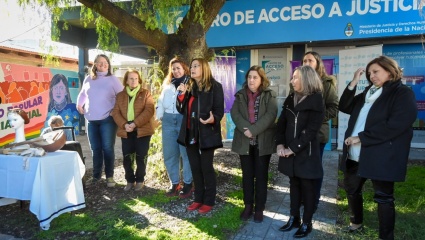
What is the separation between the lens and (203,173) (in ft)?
13.6

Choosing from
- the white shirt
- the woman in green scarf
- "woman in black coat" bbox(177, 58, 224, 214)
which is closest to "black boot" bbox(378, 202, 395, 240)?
the white shirt

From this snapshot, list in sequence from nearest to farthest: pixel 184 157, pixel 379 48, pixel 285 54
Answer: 1. pixel 184 157
2. pixel 379 48
3. pixel 285 54

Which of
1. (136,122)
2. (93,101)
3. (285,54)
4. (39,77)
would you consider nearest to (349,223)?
(136,122)

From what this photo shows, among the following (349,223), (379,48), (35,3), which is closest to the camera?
(349,223)

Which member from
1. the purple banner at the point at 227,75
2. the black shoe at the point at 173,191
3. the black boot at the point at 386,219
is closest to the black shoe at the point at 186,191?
the black shoe at the point at 173,191

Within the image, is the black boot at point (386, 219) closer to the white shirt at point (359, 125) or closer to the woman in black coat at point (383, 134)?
the woman in black coat at point (383, 134)

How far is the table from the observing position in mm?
3604

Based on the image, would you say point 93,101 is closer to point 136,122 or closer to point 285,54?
point 136,122

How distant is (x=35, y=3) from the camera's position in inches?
197

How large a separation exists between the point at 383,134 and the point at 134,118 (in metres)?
3.17

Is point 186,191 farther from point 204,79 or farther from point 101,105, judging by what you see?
point 101,105

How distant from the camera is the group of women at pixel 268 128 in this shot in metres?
3.10

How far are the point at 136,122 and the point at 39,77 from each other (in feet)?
21.4

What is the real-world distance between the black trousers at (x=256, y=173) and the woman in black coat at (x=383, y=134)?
893 millimetres
